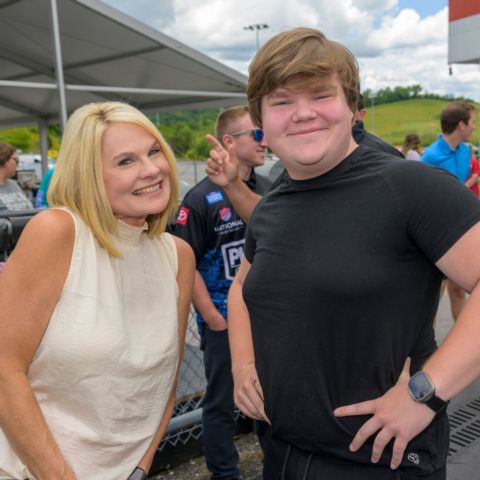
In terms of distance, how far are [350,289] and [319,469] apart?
52 cm

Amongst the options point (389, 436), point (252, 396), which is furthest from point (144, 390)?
point (389, 436)

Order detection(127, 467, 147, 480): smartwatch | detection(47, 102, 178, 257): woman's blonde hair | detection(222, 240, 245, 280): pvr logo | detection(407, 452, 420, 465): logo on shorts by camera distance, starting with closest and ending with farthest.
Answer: detection(407, 452, 420, 465): logo on shorts < detection(47, 102, 178, 257): woman's blonde hair < detection(127, 467, 147, 480): smartwatch < detection(222, 240, 245, 280): pvr logo

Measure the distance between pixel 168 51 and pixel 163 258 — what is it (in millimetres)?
6186

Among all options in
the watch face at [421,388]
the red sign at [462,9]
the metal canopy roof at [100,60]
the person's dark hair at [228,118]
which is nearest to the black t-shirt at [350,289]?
the watch face at [421,388]

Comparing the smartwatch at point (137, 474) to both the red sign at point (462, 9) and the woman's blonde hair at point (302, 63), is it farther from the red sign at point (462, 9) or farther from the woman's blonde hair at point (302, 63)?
the red sign at point (462, 9)

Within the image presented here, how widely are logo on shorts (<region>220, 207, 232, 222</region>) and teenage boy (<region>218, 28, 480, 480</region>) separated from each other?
143 cm

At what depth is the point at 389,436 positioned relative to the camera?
52.2 inches

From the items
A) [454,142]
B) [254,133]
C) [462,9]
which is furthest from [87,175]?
[462,9]

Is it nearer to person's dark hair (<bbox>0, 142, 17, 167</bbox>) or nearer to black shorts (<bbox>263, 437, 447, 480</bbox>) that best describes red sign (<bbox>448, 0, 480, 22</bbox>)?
person's dark hair (<bbox>0, 142, 17, 167</bbox>)

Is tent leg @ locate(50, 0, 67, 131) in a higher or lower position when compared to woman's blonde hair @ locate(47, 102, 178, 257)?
higher

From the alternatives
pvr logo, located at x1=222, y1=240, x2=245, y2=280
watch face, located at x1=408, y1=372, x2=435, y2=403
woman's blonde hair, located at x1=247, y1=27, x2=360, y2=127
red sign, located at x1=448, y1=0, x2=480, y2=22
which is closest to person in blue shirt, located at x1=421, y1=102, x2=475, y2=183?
pvr logo, located at x1=222, y1=240, x2=245, y2=280

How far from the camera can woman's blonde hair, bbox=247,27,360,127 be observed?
143 centimetres

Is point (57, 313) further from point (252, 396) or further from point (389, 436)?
point (389, 436)

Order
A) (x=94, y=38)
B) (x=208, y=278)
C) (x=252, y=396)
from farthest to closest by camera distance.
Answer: (x=94, y=38) → (x=208, y=278) → (x=252, y=396)
